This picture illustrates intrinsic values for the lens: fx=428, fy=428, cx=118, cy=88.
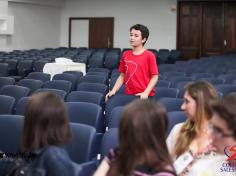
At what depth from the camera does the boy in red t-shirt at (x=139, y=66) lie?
4410 millimetres

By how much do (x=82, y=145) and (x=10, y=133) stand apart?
672 millimetres

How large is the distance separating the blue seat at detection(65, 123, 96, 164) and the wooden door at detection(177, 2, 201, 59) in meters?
14.5

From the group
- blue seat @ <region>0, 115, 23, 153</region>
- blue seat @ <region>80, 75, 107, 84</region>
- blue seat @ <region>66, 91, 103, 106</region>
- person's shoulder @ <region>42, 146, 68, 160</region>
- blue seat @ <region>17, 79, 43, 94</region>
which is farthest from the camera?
blue seat @ <region>80, 75, 107, 84</region>

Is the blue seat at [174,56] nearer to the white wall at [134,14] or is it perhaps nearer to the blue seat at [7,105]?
the white wall at [134,14]

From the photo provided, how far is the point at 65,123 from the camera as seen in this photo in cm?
206

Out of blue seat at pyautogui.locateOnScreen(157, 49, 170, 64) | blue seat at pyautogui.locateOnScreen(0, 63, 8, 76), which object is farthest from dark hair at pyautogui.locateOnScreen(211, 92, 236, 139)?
blue seat at pyautogui.locateOnScreen(157, 49, 170, 64)

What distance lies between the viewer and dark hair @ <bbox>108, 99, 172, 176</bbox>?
1.72 meters

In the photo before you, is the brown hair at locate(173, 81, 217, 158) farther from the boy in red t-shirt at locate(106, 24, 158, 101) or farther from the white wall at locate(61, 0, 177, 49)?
the white wall at locate(61, 0, 177, 49)

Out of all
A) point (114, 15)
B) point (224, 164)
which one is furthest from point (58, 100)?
point (114, 15)

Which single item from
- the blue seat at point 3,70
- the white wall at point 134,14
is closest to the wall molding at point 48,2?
the white wall at point 134,14

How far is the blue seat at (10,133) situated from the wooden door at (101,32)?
15163 mm

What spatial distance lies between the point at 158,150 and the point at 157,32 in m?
16.0

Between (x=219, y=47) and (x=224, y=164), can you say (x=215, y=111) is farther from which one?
(x=219, y=47)

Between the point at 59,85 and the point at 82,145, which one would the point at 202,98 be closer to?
the point at 82,145
